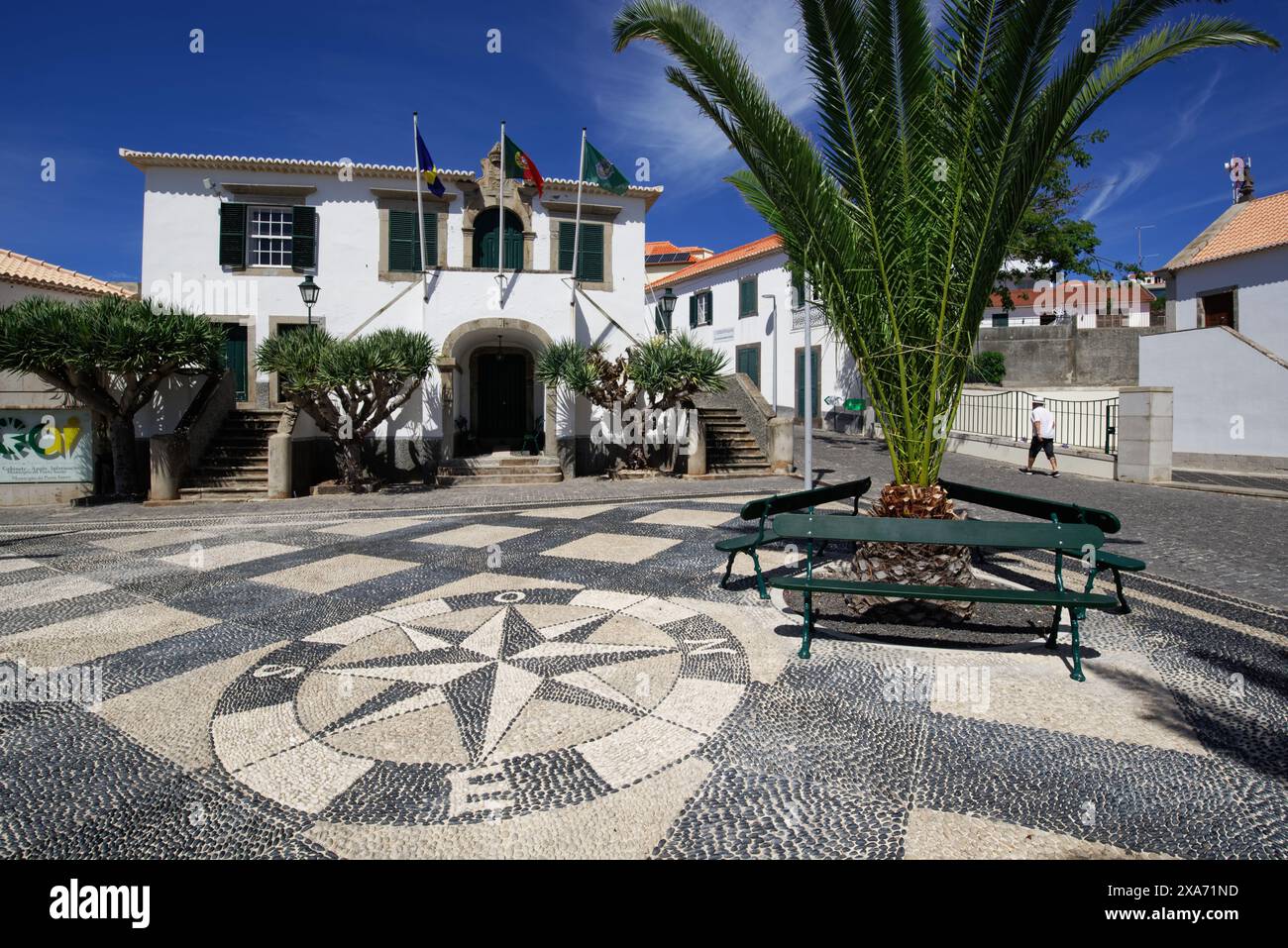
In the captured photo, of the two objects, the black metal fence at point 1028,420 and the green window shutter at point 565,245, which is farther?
the green window shutter at point 565,245

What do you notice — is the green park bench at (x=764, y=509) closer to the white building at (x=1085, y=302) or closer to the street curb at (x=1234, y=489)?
the street curb at (x=1234, y=489)

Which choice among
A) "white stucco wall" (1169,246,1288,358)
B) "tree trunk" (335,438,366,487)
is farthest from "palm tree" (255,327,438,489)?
"white stucco wall" (1169,246,1288,358)

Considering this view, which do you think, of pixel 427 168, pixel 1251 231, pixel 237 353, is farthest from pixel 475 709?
pixel 1251 231

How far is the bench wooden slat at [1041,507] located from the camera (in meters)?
4.79

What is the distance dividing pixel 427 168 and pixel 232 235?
5740mm

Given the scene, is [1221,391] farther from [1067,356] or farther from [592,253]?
[592,253]

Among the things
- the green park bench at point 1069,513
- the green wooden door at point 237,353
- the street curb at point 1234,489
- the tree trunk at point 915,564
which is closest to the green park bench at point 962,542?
the green park bench at point 1069,513

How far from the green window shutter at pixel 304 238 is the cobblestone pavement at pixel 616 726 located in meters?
13.4

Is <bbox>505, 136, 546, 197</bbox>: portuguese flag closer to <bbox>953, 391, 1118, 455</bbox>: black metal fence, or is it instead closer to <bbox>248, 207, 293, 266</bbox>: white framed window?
<bbox>248, 207, 293, 266</bbox>: white framed window

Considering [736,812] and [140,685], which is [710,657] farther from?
[140,685]

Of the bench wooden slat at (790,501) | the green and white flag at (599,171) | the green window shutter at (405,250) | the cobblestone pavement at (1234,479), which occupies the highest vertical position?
the green and white flag at (599,171)

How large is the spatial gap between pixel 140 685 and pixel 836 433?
25272 mm
